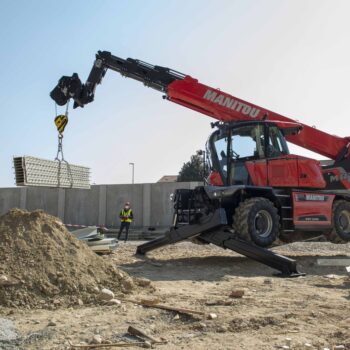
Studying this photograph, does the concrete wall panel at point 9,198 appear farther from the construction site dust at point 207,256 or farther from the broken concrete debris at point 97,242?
the broken concrete debris at point 97,242

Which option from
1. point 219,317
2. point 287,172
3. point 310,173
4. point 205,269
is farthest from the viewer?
point 310,173

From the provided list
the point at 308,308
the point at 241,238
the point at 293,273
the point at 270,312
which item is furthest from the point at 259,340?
the point at 241,238

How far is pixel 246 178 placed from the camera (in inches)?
415

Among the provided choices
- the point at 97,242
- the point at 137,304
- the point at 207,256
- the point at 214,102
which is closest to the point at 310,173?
the point at 214,102

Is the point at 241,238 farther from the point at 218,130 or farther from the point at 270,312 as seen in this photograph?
the point at 270,312

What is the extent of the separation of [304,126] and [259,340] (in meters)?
8.81

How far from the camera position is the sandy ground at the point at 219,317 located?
4262 mm

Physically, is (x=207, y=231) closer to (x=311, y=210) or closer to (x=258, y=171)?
(x=258, y=171)

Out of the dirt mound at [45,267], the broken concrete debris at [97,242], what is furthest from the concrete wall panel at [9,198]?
the dirt mound at [45,267]

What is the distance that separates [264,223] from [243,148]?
182cm

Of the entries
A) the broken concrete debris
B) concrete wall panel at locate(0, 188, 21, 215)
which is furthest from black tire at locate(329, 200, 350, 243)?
concrete wall panel at locate(0, 188, 21, 215)

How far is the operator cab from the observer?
1056 centimetres

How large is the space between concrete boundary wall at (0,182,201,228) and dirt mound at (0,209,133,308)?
61.0 ft

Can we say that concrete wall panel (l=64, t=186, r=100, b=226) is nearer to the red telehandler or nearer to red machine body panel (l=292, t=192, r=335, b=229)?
the red telehandler
